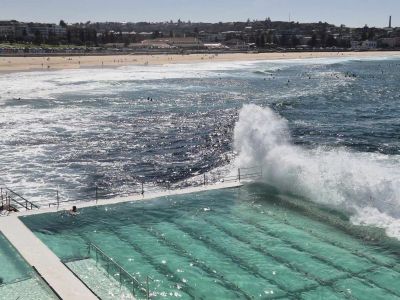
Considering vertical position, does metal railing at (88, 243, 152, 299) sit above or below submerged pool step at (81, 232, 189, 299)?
above

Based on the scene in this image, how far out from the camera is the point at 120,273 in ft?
56.8

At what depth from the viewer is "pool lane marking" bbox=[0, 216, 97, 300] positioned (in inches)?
623

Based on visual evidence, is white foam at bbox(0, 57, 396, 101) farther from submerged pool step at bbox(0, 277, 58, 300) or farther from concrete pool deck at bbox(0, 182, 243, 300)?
submerged pool step at bbox(0, 277, 58, 300)

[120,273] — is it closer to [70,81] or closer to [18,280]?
[18,280]

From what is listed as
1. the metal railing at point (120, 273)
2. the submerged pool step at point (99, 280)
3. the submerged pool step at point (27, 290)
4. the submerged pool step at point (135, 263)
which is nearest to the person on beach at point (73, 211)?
the submerged pool step at point (135, 263)

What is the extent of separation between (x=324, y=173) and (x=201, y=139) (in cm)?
1847

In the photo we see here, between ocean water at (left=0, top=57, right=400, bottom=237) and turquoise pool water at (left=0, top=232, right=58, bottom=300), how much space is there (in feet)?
32.6

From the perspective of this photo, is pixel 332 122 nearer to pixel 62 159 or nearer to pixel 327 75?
pixel 62 159

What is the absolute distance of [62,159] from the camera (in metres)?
37.9

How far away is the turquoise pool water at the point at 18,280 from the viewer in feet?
51.7

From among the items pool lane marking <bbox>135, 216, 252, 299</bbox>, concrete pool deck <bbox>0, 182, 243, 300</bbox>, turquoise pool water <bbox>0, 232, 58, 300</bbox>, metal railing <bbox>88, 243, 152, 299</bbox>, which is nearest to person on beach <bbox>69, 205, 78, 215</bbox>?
concrete pool deck <bbox>0, 182, 243, 300</bbox>

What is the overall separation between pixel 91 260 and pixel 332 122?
4022 cm

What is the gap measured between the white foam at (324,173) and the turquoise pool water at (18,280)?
1346cm

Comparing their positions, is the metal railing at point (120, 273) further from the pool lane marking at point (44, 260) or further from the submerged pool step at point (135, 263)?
the pool lane marking at point (44, 260)
